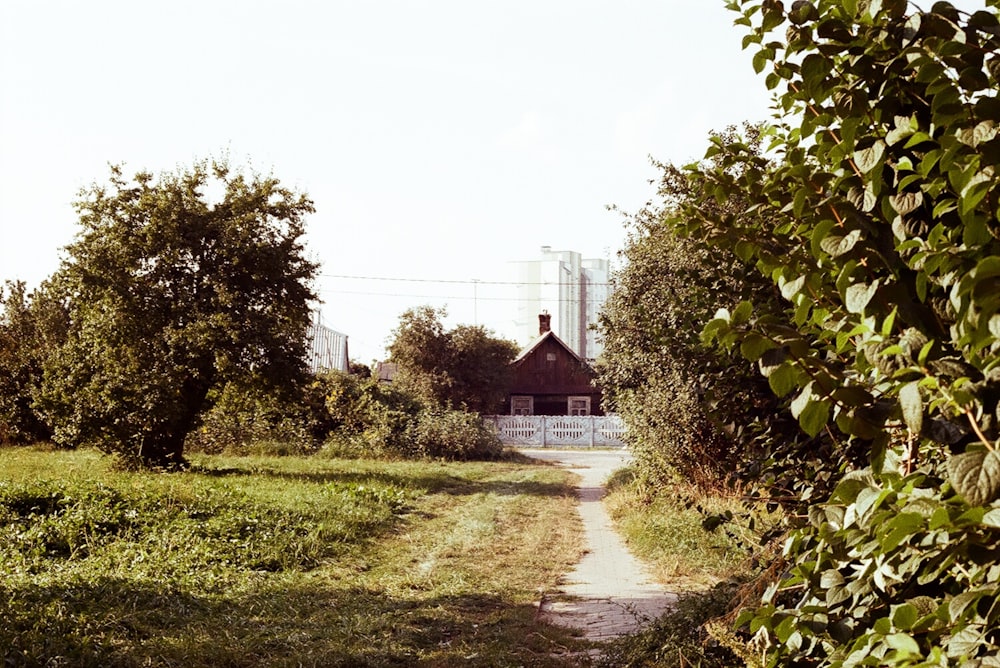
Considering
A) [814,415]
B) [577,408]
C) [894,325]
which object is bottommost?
[577,408]

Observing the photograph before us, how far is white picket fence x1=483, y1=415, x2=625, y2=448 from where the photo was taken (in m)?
41.3

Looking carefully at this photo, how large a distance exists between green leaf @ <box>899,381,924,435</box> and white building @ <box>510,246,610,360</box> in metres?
54.3

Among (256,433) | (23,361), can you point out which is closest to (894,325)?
(256,433)

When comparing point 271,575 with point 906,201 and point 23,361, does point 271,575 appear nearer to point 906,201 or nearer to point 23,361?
point 906,201

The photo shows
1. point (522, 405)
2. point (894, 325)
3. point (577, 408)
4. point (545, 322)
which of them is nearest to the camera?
point (894, 325)

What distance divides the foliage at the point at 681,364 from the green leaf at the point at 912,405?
146 cm

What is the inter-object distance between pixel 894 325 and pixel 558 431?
4014 centimetres

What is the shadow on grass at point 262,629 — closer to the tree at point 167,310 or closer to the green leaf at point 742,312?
the green leaf at point 742,312

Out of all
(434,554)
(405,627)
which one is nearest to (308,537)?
(434,554)

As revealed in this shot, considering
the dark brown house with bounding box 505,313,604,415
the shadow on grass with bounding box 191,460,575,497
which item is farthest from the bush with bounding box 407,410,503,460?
the dark brown house with bounding box 505,313,604,415

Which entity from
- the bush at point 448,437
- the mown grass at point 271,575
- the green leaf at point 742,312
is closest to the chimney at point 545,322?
the bush at point 448,437

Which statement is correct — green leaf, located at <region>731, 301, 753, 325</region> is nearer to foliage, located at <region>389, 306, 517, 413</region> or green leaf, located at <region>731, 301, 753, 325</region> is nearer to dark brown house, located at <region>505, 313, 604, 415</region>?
foliage, located at <region>389, 306, 517, 413</region>

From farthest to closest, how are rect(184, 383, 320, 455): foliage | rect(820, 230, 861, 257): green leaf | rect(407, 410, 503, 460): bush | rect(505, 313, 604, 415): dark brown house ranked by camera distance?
1. rect(505, 313, 604, 415): dark brown house
2. rect(407, 410, 503, 460): bush
3. rect(184, 383, 320, 455): foliage
4. rect(820, 230, 861, 257): green leaf

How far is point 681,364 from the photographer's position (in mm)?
8531
